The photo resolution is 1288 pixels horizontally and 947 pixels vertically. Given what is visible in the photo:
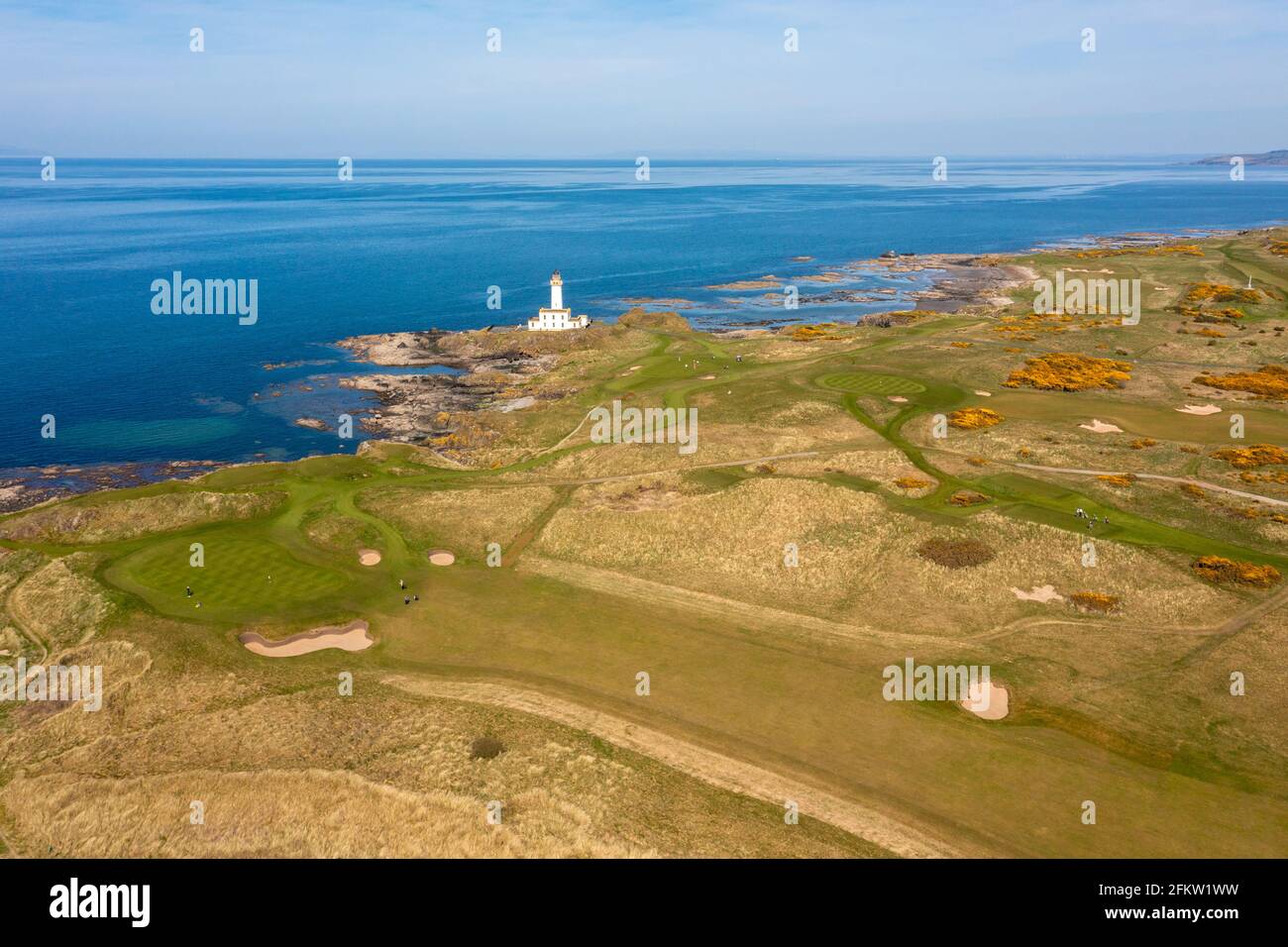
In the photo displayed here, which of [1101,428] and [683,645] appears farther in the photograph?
Answer: [1101,428]

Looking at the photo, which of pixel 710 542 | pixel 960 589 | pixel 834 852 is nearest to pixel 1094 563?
pixel 960 589

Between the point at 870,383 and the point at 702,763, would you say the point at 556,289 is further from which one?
the point at 702,763

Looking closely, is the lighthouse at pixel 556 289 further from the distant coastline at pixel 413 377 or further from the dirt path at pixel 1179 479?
the dirt path at pixel 1179 479

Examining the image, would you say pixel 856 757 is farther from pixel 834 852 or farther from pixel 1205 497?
pixel 1205 497

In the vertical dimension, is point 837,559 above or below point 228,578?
above

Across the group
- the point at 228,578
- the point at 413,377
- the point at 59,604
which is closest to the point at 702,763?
the point at 228,578

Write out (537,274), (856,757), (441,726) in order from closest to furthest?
(856,757) → (441,726) → (537,274)
